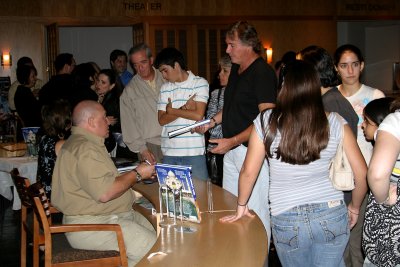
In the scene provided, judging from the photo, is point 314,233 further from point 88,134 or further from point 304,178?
point 88,134

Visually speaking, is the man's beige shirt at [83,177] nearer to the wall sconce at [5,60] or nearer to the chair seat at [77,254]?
the chair seat at [77,254]

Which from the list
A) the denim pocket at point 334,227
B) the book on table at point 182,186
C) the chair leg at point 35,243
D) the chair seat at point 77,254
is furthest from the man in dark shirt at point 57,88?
the denim pocket at point 334,227

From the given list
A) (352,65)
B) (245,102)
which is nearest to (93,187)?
(245,102)

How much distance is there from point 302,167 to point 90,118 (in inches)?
58.5

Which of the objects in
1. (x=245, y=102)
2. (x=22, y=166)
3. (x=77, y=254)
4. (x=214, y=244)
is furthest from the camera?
(x=22, y=166)

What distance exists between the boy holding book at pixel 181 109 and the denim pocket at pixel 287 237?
1.77 meters

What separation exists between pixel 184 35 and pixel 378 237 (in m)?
9.88

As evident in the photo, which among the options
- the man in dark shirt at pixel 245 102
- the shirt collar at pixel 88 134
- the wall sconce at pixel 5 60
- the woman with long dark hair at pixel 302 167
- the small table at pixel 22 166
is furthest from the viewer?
the wall sconce at pixel 5 60

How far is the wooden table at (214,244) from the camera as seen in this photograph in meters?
2.65

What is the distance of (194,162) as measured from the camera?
4746 millimetres

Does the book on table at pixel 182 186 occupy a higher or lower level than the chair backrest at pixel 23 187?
higher

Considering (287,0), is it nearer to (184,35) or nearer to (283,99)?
(184,35)

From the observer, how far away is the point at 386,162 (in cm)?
250

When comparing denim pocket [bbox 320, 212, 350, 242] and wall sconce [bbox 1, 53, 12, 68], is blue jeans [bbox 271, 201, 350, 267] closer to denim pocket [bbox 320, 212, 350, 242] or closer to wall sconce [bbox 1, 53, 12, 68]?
denim pocket [bbox 320, 212, 350, 242]
